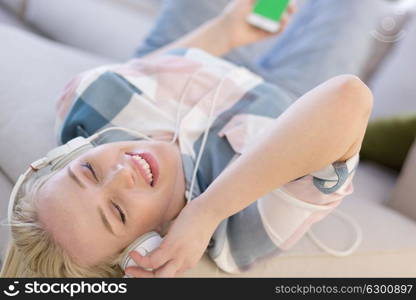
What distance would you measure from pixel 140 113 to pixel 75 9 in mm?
673

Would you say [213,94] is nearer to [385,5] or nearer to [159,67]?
[159,67]

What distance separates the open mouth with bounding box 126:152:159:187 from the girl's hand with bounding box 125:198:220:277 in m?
0.06

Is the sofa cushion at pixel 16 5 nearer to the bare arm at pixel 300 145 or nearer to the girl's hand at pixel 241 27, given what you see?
the girl's hand at pixel 241 27

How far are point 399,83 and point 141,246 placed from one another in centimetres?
77

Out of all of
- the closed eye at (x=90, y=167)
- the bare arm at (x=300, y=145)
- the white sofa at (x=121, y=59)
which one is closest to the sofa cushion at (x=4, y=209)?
the white sofa at (x=121, y=59)

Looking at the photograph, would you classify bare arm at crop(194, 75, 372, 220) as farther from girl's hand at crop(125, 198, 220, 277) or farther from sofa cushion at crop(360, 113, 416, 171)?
sofa cushion at crop(360, 113, 416, 171)

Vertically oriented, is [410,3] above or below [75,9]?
above

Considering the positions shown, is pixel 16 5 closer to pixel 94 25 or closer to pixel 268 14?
pixel 94 25

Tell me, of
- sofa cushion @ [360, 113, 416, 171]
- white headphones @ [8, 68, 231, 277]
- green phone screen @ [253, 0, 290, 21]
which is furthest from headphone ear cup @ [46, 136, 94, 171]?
sofa cushion @ [360, 113, 416, 171]

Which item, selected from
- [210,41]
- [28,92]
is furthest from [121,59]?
[28,92]

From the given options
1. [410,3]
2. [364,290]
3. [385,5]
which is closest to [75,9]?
[385,5]

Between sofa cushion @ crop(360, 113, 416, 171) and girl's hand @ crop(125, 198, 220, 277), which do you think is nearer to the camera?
girl's hand @ crop(125, 198, 220, 277)

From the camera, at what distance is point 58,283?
573 millimetres

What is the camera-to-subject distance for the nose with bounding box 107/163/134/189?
1.93 ft
